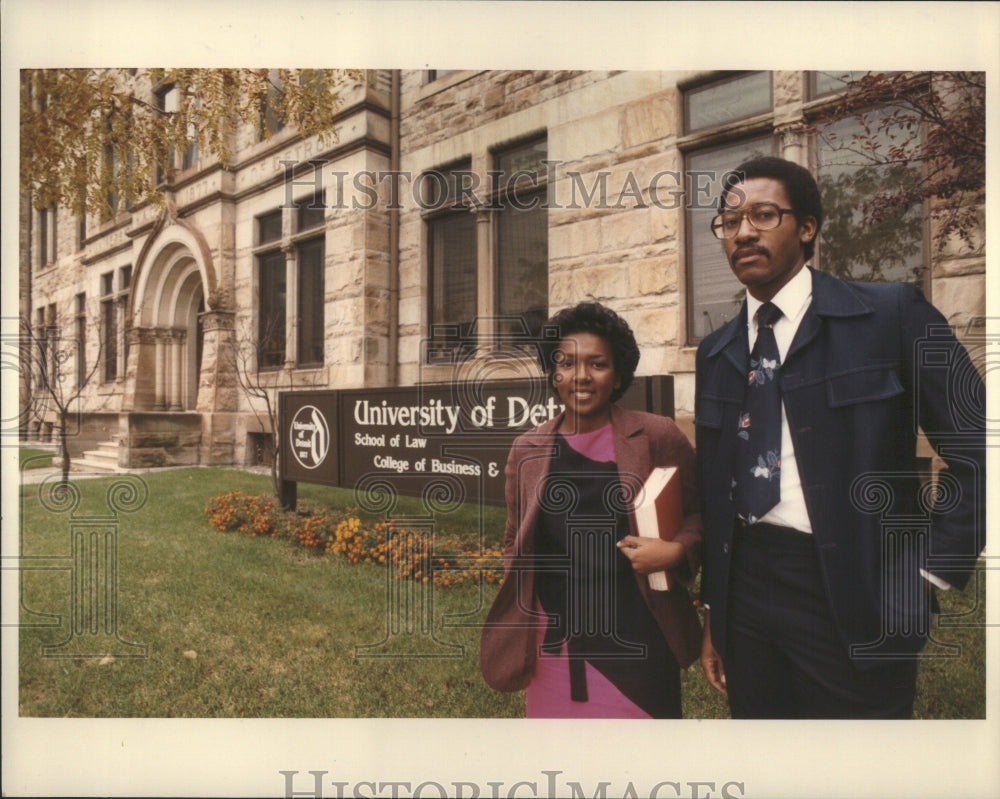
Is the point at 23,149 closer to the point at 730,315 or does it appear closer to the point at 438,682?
the point at 438,682

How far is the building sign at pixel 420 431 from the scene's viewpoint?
220 cm

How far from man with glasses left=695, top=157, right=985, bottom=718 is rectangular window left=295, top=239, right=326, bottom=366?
1.74 meters

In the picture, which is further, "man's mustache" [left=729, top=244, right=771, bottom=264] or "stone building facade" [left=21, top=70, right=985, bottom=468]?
"stone building facade" [left=21, top=70, right=985, bottom=468]

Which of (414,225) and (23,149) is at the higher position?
(23,149)

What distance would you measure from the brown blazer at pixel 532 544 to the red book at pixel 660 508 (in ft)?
0.08

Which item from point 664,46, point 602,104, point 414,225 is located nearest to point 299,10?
point 414,225

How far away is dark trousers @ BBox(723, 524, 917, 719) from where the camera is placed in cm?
187

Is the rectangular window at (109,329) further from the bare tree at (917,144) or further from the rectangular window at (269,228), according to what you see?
the bare tree at (917,144)

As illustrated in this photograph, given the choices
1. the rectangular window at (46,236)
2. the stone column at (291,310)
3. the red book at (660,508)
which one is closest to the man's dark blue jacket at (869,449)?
the red book at (660,508)

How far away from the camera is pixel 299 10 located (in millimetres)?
2279

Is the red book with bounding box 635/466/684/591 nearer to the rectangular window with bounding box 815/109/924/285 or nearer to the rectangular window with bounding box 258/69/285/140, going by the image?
the rectangular window with bounding box 815/109/924/285

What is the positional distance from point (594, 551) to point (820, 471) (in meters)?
0.84

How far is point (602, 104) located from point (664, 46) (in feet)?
1.07

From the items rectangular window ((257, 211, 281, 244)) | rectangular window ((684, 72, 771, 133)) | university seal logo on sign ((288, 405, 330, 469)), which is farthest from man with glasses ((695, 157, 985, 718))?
rectangular window ((257, 211, 281, 244))
